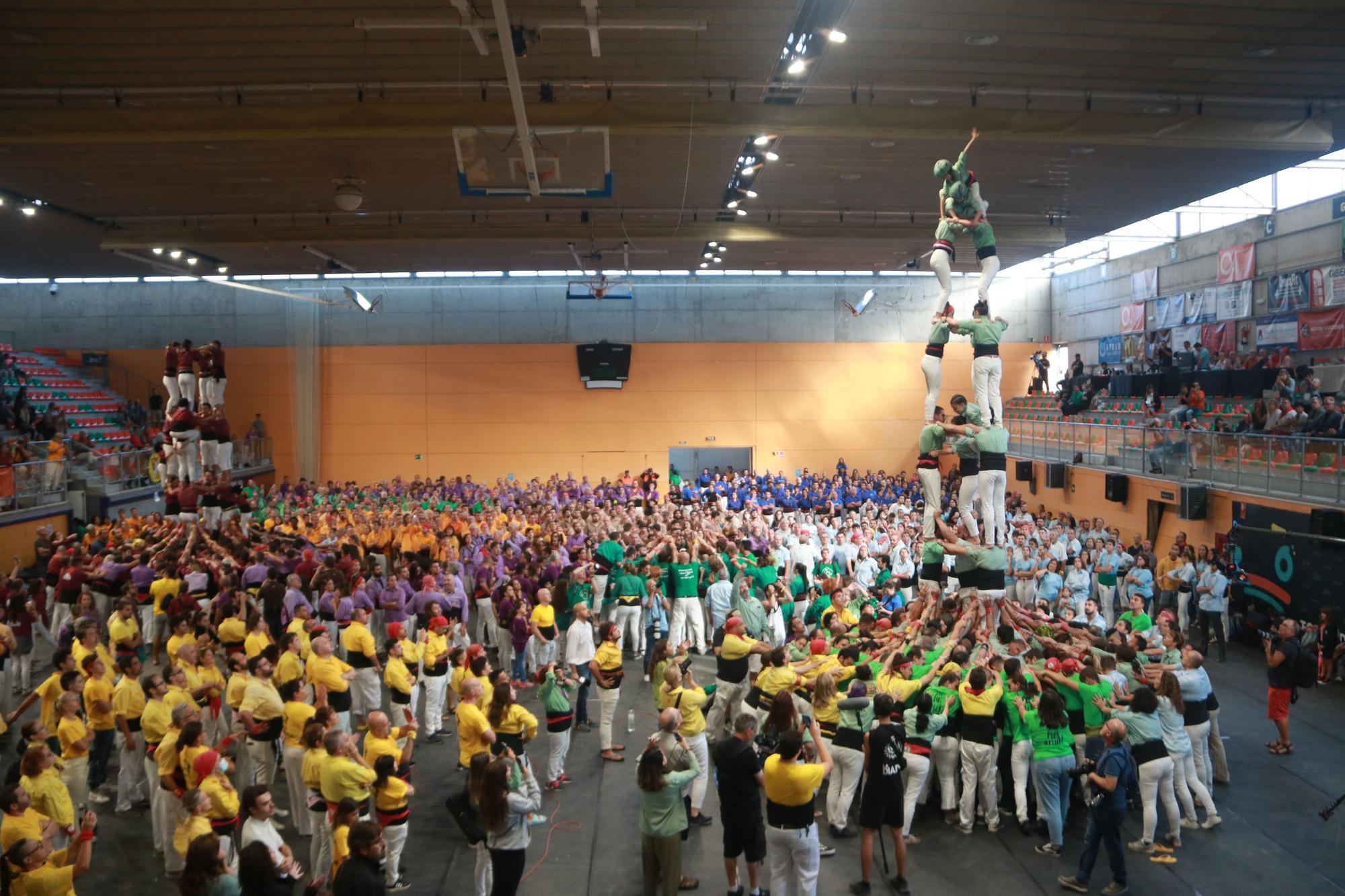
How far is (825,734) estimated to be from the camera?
792 centimetres

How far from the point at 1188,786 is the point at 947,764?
2220mm

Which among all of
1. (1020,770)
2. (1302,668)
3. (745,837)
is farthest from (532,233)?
(1302,668)

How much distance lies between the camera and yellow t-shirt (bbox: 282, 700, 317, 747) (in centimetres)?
729

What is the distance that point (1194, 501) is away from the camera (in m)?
15.2

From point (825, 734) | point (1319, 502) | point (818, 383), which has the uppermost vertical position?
point (818, 383)

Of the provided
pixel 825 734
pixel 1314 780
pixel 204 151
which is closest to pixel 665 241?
pixel 204 151

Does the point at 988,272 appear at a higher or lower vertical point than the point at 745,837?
higher

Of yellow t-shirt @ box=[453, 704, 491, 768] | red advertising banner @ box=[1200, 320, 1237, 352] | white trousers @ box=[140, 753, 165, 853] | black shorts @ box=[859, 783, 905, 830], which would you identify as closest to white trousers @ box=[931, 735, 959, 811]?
black shorts @ box=[859, 783, 905, 830]

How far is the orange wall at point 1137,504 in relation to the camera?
14828 millimetres

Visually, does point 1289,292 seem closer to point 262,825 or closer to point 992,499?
point 992,499

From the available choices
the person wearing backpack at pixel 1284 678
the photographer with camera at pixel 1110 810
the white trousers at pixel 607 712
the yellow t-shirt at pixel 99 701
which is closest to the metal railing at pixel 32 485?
the yellow t-shirt at pixel 99 701

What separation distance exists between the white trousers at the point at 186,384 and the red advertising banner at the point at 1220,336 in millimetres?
22050

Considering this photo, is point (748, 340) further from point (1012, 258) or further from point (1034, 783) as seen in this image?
point (1034, 783)

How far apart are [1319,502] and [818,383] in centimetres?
1608
